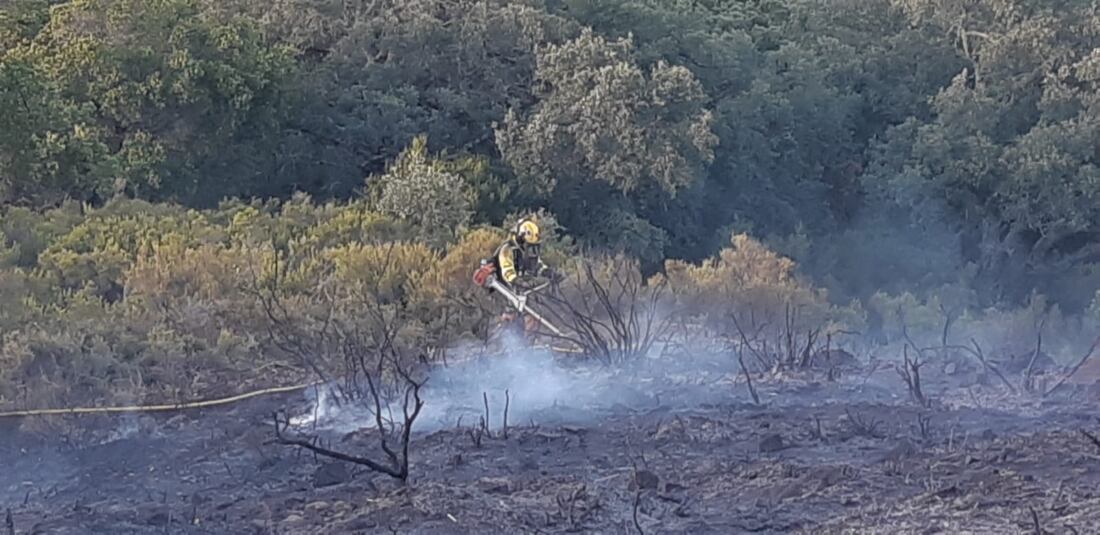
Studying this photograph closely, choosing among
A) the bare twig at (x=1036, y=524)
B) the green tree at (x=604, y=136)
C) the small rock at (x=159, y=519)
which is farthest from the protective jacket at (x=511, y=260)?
the green tree at (x=604, y=136)

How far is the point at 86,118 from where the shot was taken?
19219 millimetres

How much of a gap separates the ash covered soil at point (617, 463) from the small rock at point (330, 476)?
1 cm

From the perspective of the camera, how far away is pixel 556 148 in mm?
21578

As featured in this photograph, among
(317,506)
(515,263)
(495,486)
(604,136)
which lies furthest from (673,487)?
(604,136)

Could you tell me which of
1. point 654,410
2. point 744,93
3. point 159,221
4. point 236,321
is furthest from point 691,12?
point 654,410

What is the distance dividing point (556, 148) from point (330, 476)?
13574 mm

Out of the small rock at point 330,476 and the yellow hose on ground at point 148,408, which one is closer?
the small rock at point 330,476

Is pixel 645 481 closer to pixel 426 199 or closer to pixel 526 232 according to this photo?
pixel 526 232

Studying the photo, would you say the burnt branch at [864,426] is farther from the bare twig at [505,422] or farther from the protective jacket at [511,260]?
the protective jacket at [511,260]

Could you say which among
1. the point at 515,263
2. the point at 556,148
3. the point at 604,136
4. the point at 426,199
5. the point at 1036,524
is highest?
the point at 604,136

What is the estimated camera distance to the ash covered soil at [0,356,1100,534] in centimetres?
709

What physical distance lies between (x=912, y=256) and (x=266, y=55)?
33.1 ft

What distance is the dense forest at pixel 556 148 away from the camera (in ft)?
53.6

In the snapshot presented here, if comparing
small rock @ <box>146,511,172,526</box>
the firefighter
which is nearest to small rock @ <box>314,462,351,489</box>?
small rock @ <box>146,511,172,526</box>
